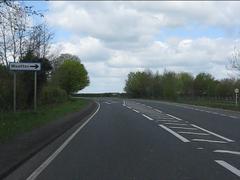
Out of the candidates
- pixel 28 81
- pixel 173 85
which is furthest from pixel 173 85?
pixel 28 81

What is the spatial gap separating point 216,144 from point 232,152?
6.79 feet

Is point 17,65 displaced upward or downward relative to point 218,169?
upward

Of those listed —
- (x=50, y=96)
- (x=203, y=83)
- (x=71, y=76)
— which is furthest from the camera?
(x=203, y=83)

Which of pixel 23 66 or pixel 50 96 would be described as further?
pixel 50 96

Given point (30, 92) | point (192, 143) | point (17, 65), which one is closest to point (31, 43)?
point (30, 92)

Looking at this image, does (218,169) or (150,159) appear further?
(150,159)

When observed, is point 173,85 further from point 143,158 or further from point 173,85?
point 143,158

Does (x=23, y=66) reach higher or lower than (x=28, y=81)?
higher

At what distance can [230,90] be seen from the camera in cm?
12794

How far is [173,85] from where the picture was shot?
13150cm

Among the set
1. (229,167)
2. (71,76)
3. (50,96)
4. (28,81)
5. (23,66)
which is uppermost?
(71,76)

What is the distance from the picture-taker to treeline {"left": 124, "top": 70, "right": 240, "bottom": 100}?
13200 cm

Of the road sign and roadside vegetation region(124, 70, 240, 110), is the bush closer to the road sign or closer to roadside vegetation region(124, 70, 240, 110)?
the road sign

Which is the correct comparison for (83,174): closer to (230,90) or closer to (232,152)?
(232,152)
